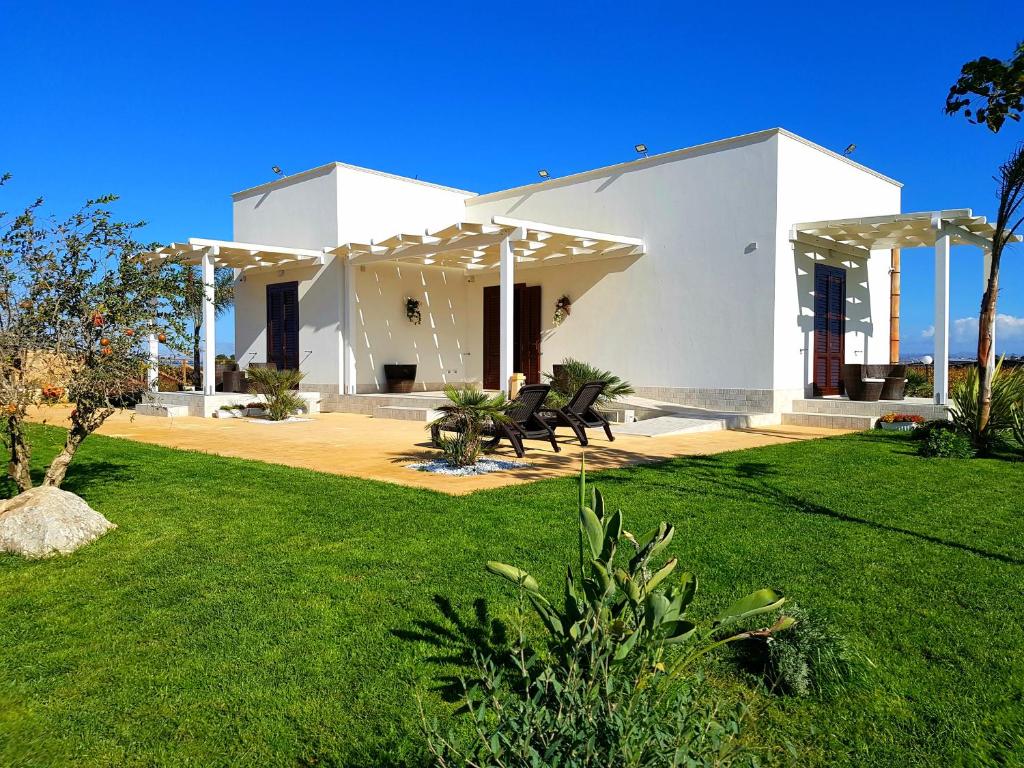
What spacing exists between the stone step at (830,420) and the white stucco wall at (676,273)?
81 cm

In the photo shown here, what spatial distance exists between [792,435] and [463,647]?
9.12 meters

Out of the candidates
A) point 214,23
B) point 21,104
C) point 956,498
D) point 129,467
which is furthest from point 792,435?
point 21,104

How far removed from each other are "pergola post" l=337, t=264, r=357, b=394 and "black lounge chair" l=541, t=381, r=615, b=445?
7.72 metres

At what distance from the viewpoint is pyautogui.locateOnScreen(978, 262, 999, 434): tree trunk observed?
28.1ft

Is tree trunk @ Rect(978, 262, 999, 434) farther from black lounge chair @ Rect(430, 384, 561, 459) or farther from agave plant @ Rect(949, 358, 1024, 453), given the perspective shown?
black lounge chair @ Rect(430, 384, 561, 459)

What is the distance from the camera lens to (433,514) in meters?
5.29

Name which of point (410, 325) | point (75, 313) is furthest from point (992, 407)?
point (410, 325)

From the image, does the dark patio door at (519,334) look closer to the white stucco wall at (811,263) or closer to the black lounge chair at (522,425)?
the white stucco wall at (811,263)

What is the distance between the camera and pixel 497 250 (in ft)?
50.8

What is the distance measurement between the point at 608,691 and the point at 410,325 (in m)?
15.6

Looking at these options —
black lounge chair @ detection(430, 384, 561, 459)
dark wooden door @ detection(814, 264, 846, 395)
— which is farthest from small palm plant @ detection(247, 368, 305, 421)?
dark wooden door @ detection(814, 264, 846, 395)

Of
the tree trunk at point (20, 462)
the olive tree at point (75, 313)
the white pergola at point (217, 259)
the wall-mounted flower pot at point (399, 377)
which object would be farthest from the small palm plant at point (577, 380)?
the tree trunk at point (20, 462)

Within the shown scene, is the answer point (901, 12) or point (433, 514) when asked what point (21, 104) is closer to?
point (433, 514)

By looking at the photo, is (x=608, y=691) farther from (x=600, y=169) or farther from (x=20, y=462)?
(x=600, y=169)
